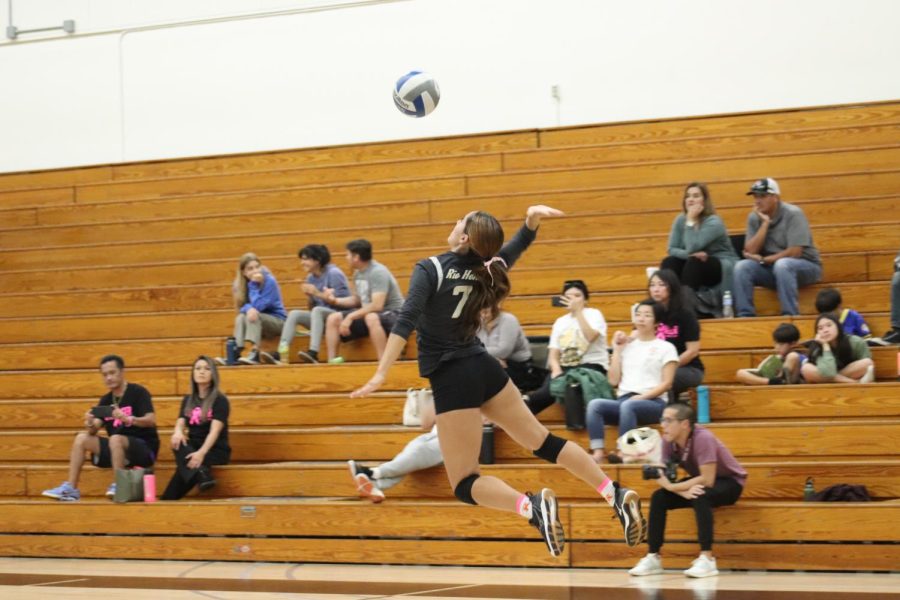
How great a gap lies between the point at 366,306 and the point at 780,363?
3017 mm

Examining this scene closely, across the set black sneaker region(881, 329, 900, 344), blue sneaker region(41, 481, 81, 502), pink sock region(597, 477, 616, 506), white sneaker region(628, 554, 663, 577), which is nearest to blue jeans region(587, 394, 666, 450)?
white sneaker region(628, 554, 663, 577)

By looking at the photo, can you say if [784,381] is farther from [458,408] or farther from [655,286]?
[458,408]

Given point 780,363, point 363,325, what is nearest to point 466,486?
point 780,363

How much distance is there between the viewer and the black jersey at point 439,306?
4973 millimetres

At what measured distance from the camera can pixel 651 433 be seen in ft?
23.8

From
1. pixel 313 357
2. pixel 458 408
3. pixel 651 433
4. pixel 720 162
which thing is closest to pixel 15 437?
pixel 313 357

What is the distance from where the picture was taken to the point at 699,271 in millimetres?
8727

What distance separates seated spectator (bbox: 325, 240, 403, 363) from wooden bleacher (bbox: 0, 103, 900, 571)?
26 cm

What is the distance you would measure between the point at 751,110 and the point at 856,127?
1015mm

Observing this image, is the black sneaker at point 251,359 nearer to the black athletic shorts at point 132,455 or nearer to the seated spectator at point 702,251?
the black athletic shorts at point 132,455

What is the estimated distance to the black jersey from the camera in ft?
16.3

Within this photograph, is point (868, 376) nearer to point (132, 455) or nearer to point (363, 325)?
point (363, 325)

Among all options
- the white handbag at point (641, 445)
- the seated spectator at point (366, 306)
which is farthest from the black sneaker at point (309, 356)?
the white handbag at point (641, 445)

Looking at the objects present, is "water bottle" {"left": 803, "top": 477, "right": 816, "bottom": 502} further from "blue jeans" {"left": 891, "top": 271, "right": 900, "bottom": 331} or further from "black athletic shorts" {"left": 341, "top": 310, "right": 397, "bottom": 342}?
"black athletic shorts" {"left": 341, "top": 310, "right": 397, "bottom": 342}
